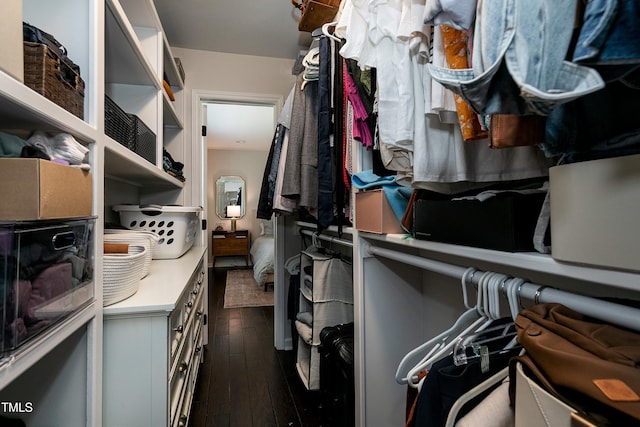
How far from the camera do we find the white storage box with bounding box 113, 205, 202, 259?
1.79 m

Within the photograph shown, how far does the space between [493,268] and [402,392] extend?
674 mm

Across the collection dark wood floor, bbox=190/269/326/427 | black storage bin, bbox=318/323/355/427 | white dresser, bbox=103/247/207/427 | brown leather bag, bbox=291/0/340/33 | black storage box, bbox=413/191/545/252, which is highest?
brown leather bag, bbox=291/0/340/33

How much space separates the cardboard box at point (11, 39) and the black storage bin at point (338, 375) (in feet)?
4.57

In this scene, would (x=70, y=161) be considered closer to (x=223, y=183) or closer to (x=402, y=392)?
(x=402, y=392)

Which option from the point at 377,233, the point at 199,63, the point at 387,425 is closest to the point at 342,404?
the point at 387,425

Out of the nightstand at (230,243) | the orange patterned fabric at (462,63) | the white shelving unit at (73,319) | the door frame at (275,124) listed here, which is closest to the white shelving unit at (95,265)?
the white shelving unit at (73,319)

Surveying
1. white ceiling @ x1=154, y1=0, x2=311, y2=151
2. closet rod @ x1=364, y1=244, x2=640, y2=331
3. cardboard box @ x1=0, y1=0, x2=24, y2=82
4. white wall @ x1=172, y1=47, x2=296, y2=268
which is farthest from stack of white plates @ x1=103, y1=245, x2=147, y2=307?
white ceiling @ x1=154, y1=0, x2=311, y2=151

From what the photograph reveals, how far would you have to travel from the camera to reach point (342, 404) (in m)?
1.38

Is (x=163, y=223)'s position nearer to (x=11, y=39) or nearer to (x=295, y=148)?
(x=295, y=148)

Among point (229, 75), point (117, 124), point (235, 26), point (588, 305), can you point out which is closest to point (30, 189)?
point (117, 124)

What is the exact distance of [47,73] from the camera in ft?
2.20

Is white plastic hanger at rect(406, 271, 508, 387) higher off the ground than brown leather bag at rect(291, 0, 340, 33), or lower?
lower

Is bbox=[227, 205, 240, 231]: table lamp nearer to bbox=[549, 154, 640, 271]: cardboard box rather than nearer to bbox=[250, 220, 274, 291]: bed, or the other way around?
bbox=[250, 220, 274, 291]: bed

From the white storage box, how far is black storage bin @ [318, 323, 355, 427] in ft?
3.54
